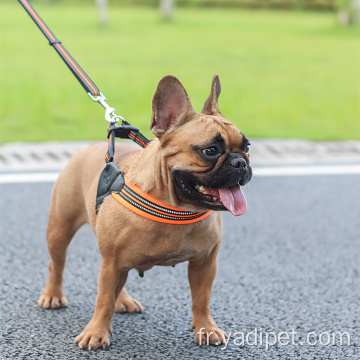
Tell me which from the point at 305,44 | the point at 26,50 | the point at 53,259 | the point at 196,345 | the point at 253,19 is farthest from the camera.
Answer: the point at 253,19

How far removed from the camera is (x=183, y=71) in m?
13.1

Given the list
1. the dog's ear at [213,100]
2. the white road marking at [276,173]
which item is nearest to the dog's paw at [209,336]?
the dog's ear at [213,100]

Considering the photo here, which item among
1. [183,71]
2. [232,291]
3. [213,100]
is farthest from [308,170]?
[183,71]

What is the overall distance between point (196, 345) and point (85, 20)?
1726 centimetres

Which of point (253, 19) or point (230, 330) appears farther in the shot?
point (253, 19)

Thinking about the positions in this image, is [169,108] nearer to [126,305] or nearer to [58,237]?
[58,237]

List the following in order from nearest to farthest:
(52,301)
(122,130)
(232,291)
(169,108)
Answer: (169,108) → (122,130) → (52,301) → (232,291)

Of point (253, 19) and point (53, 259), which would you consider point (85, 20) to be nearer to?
point (253, 19)

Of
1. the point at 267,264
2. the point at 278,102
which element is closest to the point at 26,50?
the point at 278,102

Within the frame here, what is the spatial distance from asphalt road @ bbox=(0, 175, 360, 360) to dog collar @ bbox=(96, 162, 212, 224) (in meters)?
0.68

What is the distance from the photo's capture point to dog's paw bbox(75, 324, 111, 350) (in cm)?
318

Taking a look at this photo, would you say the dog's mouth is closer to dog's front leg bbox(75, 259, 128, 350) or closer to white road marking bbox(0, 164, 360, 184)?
dog's front leg bbox(75, 259, 128, 350)

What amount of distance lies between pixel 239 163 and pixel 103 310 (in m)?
0.97

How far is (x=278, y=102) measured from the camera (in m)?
A: 10.9
